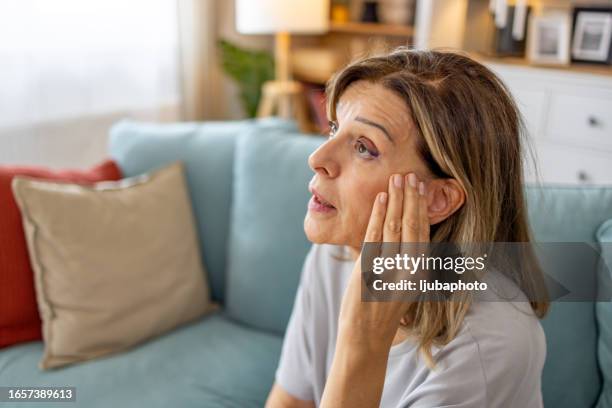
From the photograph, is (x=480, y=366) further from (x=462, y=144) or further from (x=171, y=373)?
(x=171, y=373)

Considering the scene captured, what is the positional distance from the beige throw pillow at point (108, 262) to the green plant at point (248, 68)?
1.66 metres

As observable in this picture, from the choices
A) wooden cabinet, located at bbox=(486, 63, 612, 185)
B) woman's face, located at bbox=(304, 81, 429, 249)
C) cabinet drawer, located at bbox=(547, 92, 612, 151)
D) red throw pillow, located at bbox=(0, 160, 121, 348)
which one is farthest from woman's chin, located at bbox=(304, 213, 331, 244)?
cabinet drawer, located at bbox=(547, 92, 612, 151)

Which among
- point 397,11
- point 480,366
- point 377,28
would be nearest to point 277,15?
point 377,28

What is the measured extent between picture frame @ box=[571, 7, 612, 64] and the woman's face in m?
2.04

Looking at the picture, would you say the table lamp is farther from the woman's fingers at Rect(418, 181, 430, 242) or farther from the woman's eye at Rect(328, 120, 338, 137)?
the woman's fingers at Rect(418, 181, 430, 242)

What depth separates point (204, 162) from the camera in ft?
5.65

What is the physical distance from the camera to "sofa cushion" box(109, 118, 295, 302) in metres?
1.71

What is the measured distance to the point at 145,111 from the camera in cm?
310

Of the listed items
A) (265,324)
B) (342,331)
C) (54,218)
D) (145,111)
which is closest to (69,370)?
(54,218)

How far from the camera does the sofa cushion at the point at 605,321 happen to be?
1.06 m

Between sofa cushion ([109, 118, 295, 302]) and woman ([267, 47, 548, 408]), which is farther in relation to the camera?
sofa cushion ([109, 118, 295, 302])

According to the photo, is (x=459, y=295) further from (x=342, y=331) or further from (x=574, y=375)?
(x=574, y=375)

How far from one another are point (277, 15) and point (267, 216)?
4.91 ft

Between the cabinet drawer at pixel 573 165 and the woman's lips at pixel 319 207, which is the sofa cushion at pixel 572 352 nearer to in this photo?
the woman's lips at pixel 319 207
